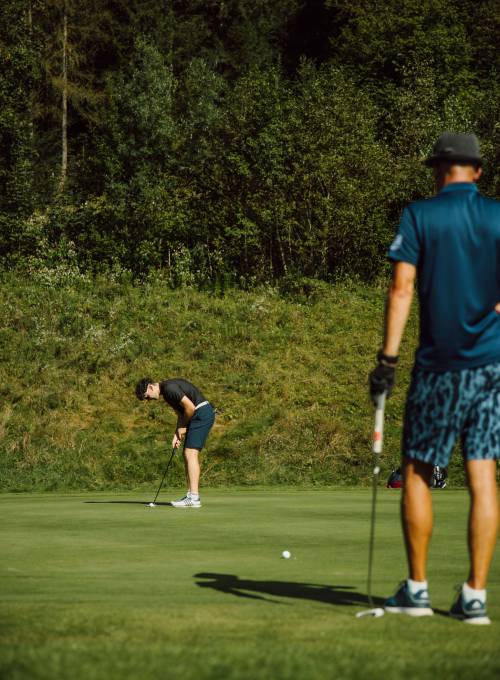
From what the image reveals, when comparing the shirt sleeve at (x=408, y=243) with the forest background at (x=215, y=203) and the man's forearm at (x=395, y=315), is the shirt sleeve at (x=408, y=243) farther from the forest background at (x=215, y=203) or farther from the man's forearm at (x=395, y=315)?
the forest background at (x=215, y=203)

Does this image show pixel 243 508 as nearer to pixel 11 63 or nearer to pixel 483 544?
pixel 483 544

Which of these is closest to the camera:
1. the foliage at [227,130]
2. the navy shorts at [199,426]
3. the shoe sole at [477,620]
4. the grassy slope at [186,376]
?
the shoe sole at [477,620]

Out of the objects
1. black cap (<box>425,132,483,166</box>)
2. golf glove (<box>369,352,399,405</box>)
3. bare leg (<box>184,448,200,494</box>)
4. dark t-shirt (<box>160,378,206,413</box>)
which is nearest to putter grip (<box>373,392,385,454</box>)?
golf glove (<box>369,352,399,405</box>)

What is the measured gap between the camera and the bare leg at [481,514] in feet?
17.6

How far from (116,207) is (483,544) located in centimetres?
3750

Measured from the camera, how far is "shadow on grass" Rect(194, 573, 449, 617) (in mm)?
5844

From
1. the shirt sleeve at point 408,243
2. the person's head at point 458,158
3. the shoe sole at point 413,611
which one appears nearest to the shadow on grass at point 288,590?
the shoe sole at point 413,611

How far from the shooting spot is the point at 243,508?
524 inches

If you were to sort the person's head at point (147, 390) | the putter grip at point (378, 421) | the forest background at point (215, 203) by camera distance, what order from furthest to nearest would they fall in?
the forest background at point (215, 203) < the person's head at point (147, 390) < the putter grip at point (378, 421)

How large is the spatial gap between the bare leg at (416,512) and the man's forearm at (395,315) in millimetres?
550

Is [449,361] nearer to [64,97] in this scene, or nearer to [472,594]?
[472,594]

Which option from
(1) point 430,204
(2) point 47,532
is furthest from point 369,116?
(1) point 430,204

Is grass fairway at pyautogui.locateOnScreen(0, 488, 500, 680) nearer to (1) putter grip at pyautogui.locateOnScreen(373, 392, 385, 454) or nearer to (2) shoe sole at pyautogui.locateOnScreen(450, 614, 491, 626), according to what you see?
(2) shoe sole at pyautogui.locateOnScreen(450, 614, 491, 626)

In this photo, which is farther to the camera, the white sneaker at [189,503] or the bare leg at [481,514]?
the white sneaker at [189,503]
